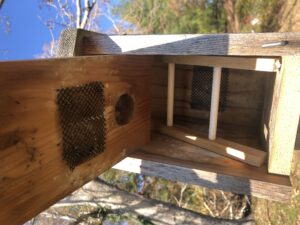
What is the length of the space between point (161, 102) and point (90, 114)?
96cm

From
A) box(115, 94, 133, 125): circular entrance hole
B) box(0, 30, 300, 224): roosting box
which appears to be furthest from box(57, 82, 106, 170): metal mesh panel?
box(115, 94, 133, 125): circular entrance hole

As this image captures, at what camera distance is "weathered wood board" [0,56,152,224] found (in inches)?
24.6

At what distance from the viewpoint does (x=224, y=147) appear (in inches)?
47.5

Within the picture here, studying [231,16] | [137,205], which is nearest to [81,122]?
[137,205]

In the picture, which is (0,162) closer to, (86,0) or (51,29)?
(86,0)

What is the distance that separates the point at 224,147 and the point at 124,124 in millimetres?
480

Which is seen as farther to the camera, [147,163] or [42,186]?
[147,163]

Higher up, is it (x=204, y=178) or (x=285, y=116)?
(x=285, y=116)

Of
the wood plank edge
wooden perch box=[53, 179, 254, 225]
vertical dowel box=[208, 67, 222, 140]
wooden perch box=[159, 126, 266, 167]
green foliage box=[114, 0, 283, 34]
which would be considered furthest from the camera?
green foliage box=[114, 0, 283, 34]

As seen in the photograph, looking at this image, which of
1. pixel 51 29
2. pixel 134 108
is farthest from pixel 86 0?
pixel 134 108

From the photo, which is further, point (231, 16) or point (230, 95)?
point (231, 16)

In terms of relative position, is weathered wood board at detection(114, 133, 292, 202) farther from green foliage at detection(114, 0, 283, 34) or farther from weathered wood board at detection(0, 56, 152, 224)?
green foliage at detection(114, 0, 283, 34)

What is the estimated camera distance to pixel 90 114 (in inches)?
36.1

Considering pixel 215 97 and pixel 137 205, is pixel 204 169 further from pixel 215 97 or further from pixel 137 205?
pixel 137 205
